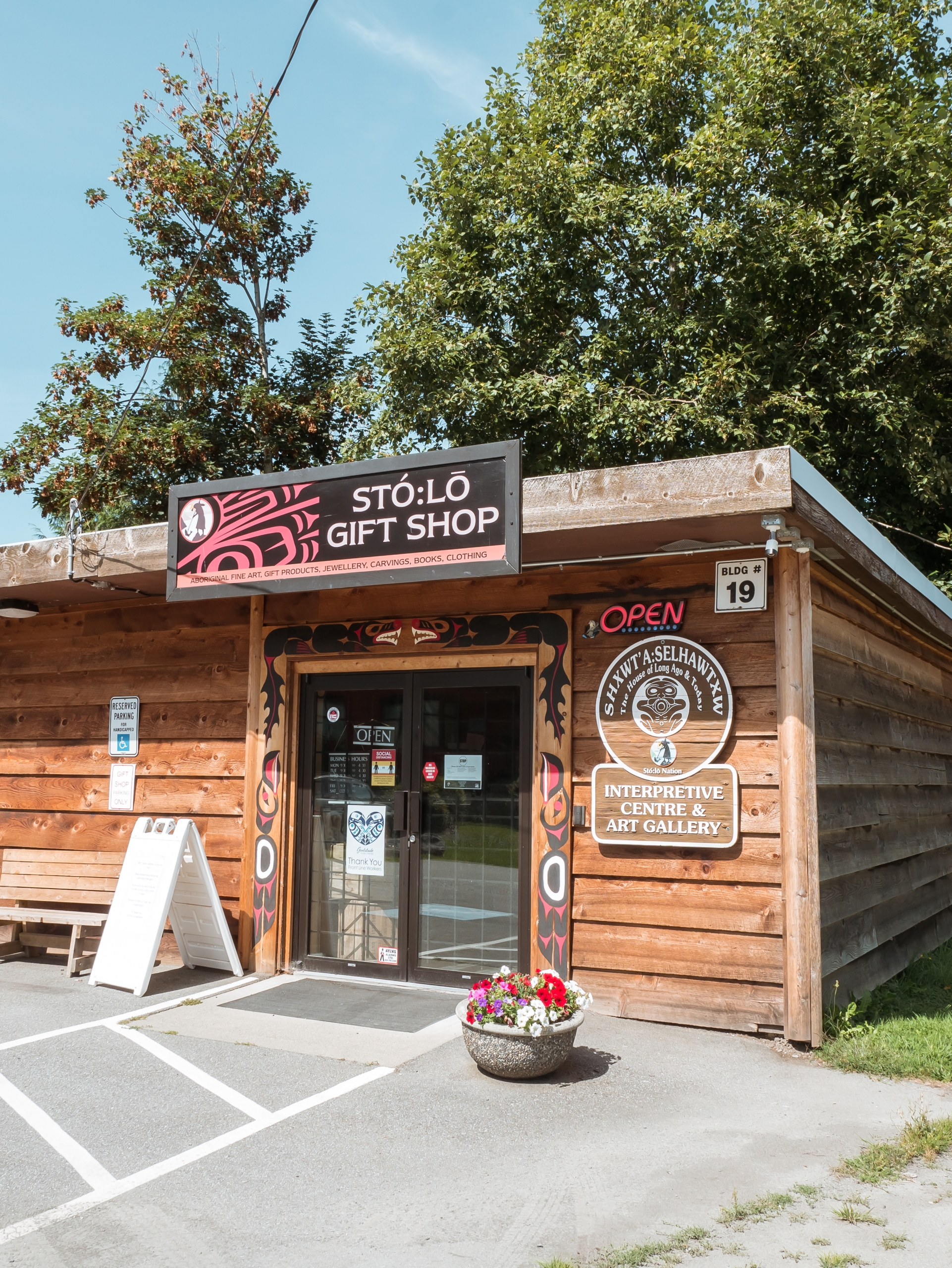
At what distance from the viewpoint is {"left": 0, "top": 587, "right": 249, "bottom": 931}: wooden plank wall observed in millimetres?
7223

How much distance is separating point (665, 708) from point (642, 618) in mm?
523

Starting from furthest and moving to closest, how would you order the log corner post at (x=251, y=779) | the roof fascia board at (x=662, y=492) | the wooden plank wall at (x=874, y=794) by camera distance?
the log corner post at (x=251, y=779), the wooden plank wall at (x=874, y=794), the roof fascia board at (x=662, y=492)

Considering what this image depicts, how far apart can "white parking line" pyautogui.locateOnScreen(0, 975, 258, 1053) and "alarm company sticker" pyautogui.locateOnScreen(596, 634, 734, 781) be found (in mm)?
2825

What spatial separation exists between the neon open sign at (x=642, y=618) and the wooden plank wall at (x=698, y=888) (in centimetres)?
4

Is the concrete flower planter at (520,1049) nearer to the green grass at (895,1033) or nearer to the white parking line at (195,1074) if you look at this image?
the white parking line at (195,1074)

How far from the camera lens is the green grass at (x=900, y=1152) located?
367cm

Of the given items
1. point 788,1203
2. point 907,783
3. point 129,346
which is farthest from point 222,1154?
point 129,346

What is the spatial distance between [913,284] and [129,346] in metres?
11.5

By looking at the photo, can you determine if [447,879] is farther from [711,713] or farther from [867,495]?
Answer: [867,495]

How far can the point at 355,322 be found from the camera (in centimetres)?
1827

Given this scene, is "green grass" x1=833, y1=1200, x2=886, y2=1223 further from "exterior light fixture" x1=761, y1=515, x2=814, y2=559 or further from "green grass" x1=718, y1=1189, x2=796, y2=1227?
"exterior light fixture" x1=761, y1=515, x2=814, y2=559

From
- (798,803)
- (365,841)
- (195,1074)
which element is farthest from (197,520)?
(798,803)

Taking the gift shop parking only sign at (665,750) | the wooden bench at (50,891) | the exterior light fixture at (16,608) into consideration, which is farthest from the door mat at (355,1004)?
the exterior light fixture at (16,608)

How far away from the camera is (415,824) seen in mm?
6539
